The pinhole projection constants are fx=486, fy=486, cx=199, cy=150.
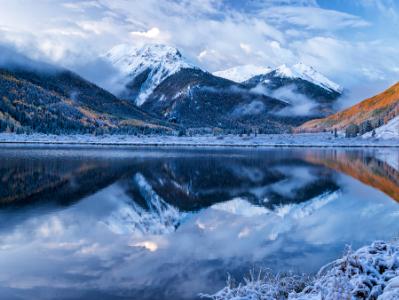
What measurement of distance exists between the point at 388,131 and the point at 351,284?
174945 millimetres

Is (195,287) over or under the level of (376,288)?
under

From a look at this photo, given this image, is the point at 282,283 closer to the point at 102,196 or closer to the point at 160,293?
the point at 160,293

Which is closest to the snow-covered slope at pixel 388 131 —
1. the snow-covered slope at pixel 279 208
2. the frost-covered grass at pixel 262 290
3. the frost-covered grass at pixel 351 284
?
the snow-covered slope at pixel 279 208

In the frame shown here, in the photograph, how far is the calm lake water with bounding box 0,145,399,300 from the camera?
13227mm

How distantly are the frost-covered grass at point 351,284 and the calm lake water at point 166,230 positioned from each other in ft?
7.31

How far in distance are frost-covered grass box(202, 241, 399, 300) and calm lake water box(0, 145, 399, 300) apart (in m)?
2.23

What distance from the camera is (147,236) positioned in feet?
60.3

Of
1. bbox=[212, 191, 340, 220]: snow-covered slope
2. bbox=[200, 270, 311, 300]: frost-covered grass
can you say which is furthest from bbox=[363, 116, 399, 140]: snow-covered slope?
bbox=[200, 270, 311, 300]: frost-covered grass

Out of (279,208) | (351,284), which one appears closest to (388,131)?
(279,208)

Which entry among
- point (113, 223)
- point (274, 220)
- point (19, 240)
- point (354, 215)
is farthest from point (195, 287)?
point (354, 215)

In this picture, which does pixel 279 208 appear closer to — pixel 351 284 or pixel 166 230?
pixel 166 230

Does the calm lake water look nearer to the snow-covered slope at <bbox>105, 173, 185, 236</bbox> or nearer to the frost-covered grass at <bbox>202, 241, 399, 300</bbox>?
the snow-covered slope at <bbox>105, 173, 185, 236</bbox>

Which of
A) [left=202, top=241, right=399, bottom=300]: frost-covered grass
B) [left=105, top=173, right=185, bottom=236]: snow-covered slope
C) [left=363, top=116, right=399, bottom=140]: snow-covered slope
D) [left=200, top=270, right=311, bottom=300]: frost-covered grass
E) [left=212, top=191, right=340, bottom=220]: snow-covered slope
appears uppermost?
[left=363, top=116, right=399, bottom=140]: snow-covered slope

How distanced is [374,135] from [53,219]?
162377 mm
